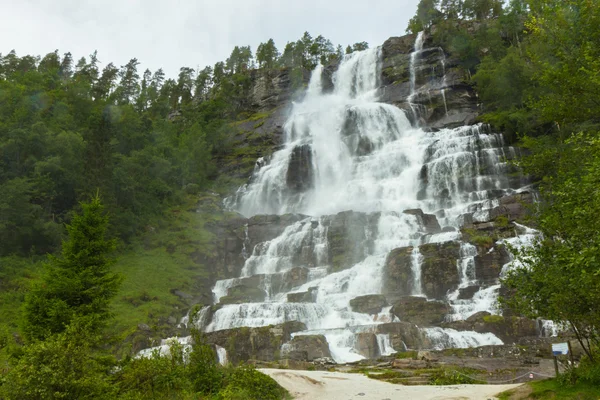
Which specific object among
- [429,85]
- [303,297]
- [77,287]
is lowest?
[77,287]

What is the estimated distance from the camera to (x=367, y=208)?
46469 millimetres

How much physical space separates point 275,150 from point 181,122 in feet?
72.8

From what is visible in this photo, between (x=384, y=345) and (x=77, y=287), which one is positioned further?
(x=384, y=345)

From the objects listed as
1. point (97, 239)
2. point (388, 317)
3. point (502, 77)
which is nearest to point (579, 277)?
point (97, 239)

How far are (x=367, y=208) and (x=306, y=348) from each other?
1013 inches

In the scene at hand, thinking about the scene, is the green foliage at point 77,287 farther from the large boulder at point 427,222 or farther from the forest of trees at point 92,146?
the large boulder at point 427,222

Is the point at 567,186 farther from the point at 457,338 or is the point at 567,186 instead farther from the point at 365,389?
the point at 457,338

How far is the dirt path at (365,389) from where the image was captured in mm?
12085

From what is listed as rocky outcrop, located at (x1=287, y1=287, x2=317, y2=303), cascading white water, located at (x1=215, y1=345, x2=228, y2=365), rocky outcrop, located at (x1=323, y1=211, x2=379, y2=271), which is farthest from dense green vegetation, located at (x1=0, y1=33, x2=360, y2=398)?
rocky outcrop, located at (x1=323, y1=211, x2=379, y2=271)

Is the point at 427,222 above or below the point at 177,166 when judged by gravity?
below

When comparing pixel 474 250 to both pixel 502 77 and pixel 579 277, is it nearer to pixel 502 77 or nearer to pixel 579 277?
pixel 579 277

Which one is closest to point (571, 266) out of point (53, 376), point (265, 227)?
point (53, 376)

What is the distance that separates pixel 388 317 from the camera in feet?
87.8

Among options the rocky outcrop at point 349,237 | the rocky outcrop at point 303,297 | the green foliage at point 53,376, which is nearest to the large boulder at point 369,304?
the rocky outcrop at point 303,297
